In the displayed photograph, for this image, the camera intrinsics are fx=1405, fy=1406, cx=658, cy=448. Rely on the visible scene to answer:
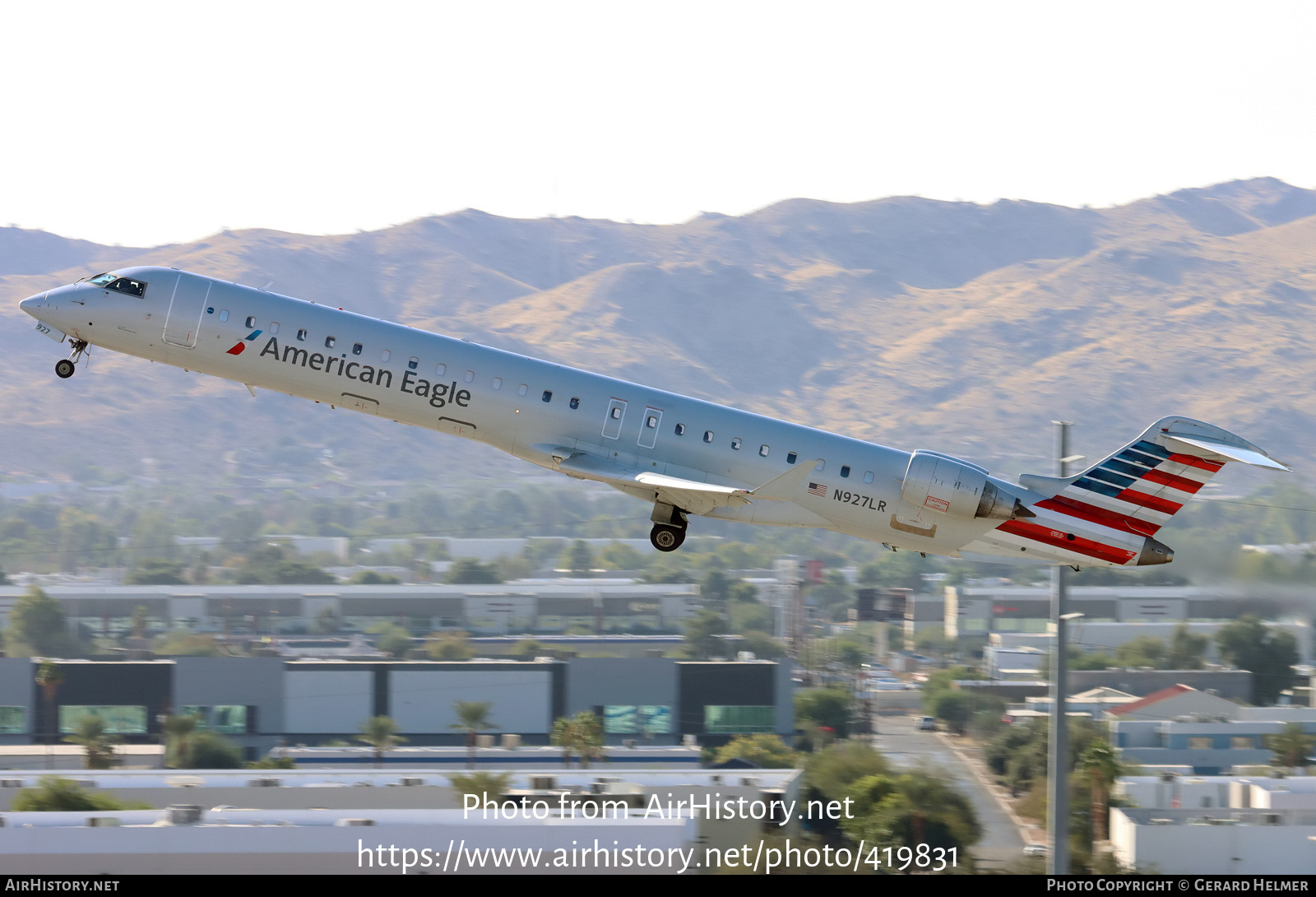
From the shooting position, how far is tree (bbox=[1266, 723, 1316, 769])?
209 feet

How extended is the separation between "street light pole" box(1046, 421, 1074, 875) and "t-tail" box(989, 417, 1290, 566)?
187 centimetres

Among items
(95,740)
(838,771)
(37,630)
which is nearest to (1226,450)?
(838,771)

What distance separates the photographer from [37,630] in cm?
9212

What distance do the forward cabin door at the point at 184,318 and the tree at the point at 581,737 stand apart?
31773mm

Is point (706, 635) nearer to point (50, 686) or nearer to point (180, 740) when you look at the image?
point (180, 740)

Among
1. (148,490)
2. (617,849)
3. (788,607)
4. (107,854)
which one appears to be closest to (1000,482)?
(617,849)

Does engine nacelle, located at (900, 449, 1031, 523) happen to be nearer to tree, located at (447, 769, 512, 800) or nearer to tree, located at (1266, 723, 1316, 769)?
tree, located at (447, 769, 512, 800)

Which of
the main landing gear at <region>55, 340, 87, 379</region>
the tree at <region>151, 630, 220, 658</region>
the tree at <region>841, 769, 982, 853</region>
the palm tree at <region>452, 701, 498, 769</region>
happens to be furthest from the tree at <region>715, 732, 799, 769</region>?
the main landing gear at <region>55, 340, 87, 379</region>

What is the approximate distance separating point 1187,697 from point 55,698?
56.2 metres

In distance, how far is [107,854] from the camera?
33719mm

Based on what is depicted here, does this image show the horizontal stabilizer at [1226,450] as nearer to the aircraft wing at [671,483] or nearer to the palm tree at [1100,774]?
the aircraft wing at [671,483]

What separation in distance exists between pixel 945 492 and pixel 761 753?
3434 cm

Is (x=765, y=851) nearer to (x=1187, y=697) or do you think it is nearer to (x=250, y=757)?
(x=250, y=757)

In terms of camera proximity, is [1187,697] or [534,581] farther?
[534,581]
